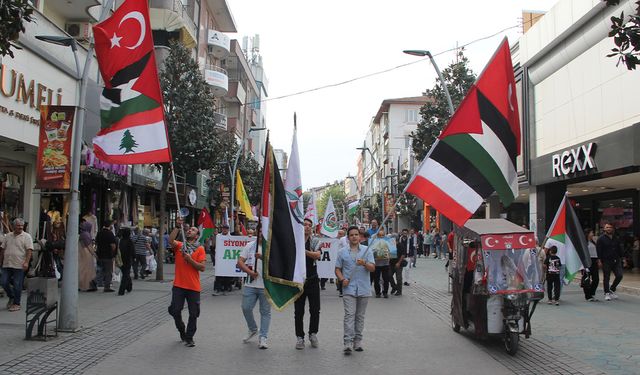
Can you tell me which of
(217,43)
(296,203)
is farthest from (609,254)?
(217,43)

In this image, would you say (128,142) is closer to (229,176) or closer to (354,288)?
(354,288)

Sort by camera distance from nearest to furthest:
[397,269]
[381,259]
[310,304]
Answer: [310,304], [381,259], [397,269]

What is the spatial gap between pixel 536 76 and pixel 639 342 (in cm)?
1828

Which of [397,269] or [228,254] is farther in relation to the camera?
[397,269]

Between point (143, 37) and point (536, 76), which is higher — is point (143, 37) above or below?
below

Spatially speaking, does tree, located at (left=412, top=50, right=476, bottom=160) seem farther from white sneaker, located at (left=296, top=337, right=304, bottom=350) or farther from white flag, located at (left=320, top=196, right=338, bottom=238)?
white sneaker, located at (left=296, top=337, right=304, bottom=350)

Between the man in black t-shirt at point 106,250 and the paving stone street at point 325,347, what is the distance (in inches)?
91.2

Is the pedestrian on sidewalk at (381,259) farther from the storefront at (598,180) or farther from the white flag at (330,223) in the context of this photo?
the storefront at (598,180)

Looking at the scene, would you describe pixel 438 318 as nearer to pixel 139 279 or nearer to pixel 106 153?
pixel 106 153

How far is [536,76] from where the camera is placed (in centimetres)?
2514

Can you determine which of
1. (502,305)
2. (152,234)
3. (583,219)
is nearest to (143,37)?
(502,305)

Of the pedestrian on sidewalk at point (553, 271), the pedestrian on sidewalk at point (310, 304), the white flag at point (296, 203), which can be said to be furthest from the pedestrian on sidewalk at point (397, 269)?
the white flag at point (296, 203)

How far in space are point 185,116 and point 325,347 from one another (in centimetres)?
1217

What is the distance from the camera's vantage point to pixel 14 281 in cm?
1143
